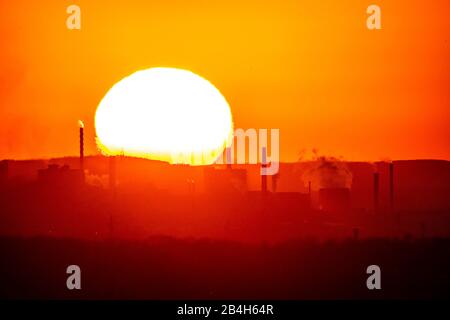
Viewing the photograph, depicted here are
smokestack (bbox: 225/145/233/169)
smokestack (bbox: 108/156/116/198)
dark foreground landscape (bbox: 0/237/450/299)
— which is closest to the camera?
dark foreground landscape (bbox: 0/237/450/299)

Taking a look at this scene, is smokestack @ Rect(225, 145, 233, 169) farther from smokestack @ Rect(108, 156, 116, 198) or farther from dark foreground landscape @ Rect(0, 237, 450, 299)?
dark foreground landscape @ Rect(0, 237, 450, 299)

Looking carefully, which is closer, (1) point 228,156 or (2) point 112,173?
(2) point 112,173

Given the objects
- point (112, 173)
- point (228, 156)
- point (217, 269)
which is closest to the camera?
point (217, 269)

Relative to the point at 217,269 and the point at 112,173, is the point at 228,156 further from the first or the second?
the point at 217,269

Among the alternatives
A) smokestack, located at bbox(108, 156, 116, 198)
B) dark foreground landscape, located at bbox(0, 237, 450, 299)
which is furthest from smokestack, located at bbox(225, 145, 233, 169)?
dark foreground landscape, located at bbox(0, 237, 450, 299)

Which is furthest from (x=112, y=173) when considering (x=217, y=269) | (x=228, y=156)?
(x=217, y=269)

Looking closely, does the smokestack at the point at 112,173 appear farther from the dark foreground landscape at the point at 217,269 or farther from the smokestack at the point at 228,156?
the dark foreground landscape at the point at 217,269

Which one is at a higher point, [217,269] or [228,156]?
[228,156]

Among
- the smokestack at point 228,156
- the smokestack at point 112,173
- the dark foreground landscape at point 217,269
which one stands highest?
the smokestack at point 228,156

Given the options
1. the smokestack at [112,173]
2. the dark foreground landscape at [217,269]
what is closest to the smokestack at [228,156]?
the smokestack at [112,173]
